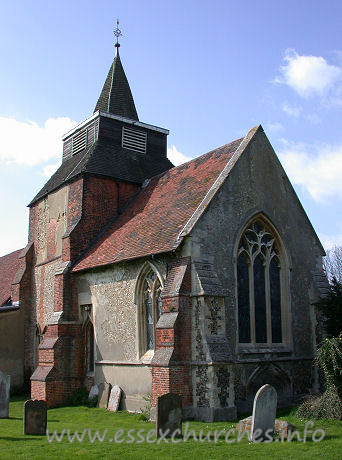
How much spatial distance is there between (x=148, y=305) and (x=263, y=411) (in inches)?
244

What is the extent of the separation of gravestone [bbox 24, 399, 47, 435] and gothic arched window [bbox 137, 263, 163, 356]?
468 centimetres

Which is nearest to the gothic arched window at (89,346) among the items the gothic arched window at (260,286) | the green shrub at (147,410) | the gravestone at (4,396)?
the green shrub at (147,410)

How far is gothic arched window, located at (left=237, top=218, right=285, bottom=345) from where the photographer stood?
15.3 metres

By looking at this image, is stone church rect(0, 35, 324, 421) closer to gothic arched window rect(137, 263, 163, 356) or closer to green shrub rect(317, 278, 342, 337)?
gothic arched window rect(137, 263, 163, 356)

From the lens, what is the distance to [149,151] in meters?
24.5

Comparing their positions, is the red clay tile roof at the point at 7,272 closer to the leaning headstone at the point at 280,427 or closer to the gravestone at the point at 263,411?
the leaning headstone at the point at 280,427

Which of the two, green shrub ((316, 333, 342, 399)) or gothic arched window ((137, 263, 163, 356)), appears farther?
gothic arched window ((137, 263, 163, 356))

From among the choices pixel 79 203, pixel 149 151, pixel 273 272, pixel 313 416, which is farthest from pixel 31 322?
pixel 313 416

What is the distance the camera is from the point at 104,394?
53.5ft

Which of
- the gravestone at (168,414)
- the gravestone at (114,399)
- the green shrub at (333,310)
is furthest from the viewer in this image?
the green shrub at (333,310)

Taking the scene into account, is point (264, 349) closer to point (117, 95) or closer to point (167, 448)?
point (167, 448)

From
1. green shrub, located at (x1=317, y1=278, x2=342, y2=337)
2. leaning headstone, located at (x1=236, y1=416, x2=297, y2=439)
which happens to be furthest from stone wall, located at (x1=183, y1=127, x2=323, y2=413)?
leaning headstone, located at (x1=236, y1=416, x2=297, y2=439)

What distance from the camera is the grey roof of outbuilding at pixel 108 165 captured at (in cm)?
2120

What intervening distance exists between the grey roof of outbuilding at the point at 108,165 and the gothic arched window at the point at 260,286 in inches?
295
